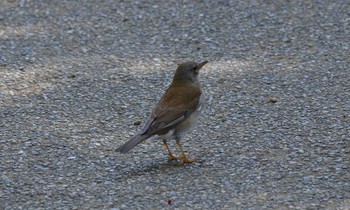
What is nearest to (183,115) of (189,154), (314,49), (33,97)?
(189,154)

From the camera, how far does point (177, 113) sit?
25.4 feet

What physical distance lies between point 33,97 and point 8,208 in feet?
8.67

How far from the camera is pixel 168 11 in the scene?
11812 millimetres

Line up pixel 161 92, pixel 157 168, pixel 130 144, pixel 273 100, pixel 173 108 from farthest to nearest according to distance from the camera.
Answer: pixel 161 92
pixel 273 100
pixel 173 108
pixel 157 168
pixel 130 144

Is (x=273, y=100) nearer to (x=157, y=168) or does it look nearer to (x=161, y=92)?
(x=161, y=92)

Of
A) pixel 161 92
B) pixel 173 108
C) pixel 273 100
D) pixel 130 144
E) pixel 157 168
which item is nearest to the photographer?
pixel 130 144

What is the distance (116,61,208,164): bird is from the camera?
7.51 m

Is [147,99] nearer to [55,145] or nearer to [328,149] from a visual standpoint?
[55,145]

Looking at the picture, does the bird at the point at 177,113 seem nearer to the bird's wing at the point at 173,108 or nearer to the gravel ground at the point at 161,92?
the bird's wing at the point at 173,108

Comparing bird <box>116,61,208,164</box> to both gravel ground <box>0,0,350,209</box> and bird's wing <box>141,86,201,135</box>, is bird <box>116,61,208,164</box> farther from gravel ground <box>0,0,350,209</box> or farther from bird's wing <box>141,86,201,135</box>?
gravel ground <box>0,0,350,209</box>

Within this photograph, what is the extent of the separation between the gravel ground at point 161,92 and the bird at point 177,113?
28 cm

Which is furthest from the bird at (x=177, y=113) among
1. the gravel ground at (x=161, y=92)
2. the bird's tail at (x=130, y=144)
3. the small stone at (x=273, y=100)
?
the small stone at (x=273, y=100)

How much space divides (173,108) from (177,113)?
0.21 feet

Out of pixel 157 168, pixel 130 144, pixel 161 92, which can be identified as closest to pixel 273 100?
pixel 161 92
